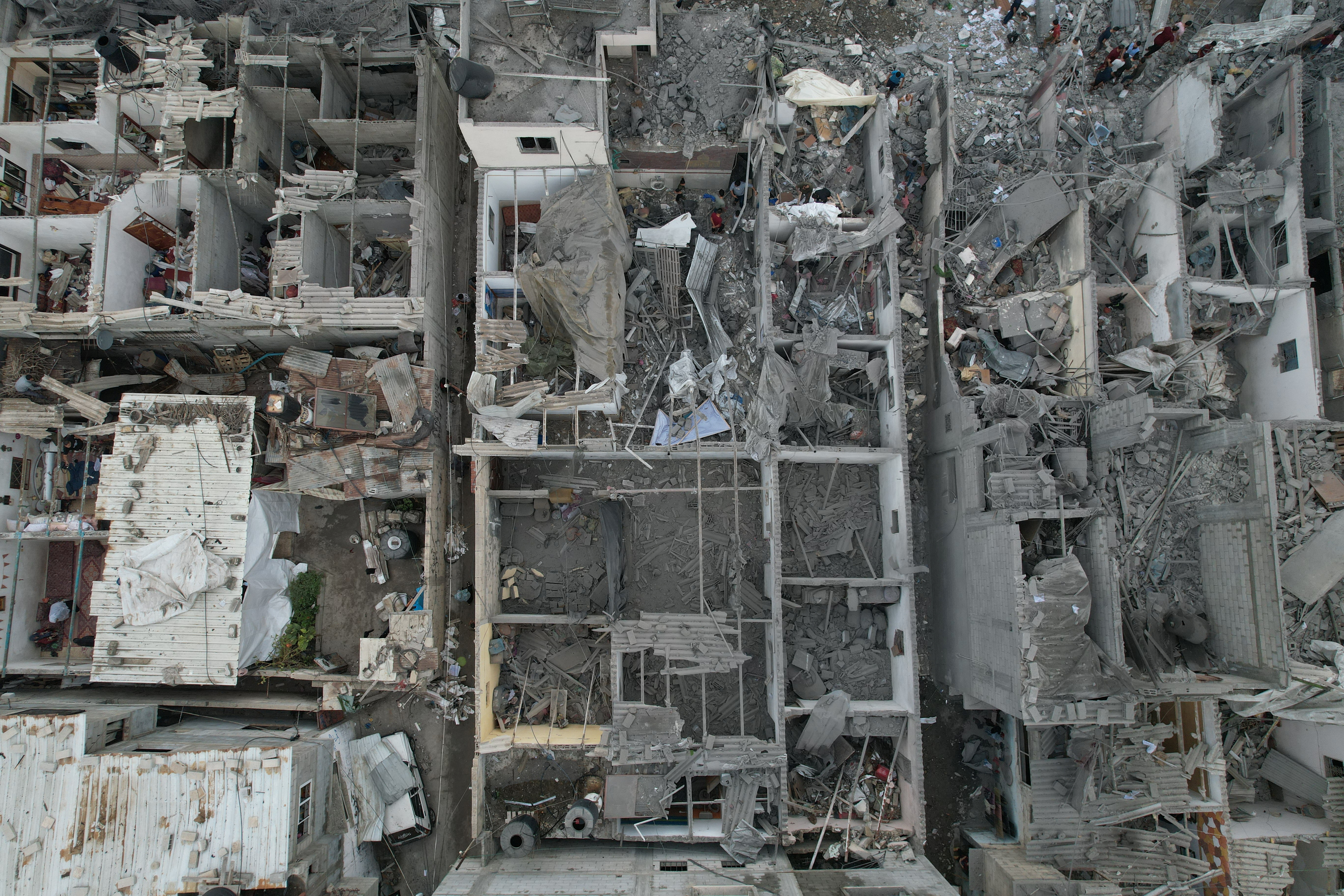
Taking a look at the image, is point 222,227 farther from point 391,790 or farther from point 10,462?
point 391,790

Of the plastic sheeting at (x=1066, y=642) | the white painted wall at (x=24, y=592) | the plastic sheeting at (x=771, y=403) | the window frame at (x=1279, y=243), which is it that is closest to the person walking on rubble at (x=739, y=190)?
the plastic sheeting at (x=771, y=403)

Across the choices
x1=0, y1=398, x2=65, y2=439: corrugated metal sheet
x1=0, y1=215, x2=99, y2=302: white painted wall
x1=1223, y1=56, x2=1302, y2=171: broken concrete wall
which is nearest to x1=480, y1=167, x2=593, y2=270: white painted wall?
x1=0, y1=215, x2=99, y2=302: white painted wall

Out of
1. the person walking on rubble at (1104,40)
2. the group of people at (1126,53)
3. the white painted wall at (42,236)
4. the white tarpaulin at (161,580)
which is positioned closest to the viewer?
the white tarpaulin at (161,580)

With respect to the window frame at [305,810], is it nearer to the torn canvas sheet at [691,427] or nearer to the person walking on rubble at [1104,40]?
the torn canvas sheet at [691,427]

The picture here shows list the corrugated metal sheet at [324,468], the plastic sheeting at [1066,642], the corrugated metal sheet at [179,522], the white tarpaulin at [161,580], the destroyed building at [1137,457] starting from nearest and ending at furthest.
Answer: the plastic sheeting at [1066,642], the destroyed building at [1137,457], the white tarpaulin at [161,580], the corrugated metal sheet at [179,522], the corrugated metal sheet at [324,468]

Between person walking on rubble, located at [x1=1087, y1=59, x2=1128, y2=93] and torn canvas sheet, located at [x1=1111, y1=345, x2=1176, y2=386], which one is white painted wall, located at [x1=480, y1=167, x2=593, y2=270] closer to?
torn canvas sheet, located at [x1=1111, y1=345, x2=1176, y2=386]

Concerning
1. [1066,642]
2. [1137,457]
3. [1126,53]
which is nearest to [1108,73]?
[1126,53]

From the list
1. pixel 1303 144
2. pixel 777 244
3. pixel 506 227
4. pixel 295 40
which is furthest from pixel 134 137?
pixel 1303 144

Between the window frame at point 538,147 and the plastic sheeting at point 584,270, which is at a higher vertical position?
the window frame at point 538,147
